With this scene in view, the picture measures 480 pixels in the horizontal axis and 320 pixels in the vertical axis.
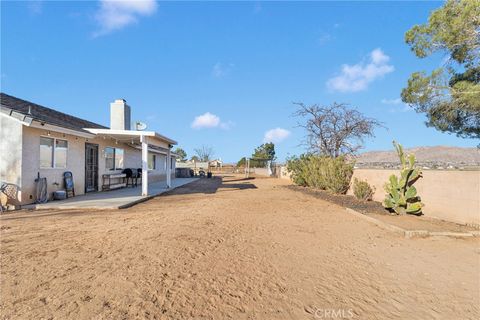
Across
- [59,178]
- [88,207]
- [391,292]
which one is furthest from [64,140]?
[391,292]

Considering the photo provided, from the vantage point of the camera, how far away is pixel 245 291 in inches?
133

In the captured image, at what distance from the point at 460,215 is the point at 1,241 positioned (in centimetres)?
1011

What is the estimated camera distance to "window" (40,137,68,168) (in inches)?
377

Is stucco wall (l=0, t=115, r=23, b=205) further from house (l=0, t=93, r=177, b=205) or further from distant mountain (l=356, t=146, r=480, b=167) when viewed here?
distant mountain (l=356, t=146, r=480, b=167)

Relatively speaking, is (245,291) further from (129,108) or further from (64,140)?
(129,108)

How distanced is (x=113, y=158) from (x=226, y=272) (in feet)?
43.1

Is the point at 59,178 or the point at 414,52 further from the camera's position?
the point at 59,178

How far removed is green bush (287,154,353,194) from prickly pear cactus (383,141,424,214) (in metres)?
4.88

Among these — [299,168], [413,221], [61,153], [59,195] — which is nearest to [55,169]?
[61,153]

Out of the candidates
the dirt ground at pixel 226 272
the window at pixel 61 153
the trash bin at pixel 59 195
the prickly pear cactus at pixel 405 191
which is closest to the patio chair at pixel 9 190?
the trash bin at pixel 59 195

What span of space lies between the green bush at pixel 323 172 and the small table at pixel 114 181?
10860 millimetres

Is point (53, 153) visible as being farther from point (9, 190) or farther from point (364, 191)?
point (364, 191)

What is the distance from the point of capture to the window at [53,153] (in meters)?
9.57

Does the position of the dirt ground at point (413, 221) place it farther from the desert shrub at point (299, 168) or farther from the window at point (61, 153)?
the window at point (61, 153)
